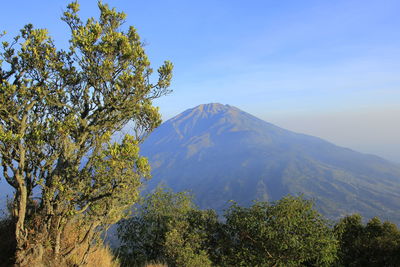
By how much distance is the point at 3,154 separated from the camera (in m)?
10.8

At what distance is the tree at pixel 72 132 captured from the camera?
36.2ft

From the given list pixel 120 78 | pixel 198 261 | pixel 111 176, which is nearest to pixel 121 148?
pixel 111 176

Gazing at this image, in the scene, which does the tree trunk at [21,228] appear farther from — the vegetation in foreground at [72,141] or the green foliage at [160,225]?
the green foliage at [160,225]

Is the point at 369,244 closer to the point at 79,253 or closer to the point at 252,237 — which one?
the point at 252,237

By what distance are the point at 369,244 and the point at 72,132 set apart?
36.4 m

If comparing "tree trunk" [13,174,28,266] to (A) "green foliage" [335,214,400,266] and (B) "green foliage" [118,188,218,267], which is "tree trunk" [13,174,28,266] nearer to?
(B) "green foliage" [118,188,218,267]

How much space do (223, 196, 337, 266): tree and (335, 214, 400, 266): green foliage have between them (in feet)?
13.9

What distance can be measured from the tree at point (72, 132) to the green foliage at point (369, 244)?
88.8 feet

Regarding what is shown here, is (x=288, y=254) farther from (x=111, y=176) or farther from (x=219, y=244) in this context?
(x=111, y=176)

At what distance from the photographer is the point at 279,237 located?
2664cm

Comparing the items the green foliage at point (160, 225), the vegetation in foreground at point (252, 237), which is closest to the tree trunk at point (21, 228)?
the vegetation in foreground at point (252, 237)

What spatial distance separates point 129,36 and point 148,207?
86.9ft

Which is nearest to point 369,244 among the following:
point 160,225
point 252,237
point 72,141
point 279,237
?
point 279,237

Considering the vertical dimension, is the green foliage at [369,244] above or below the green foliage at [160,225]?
below
